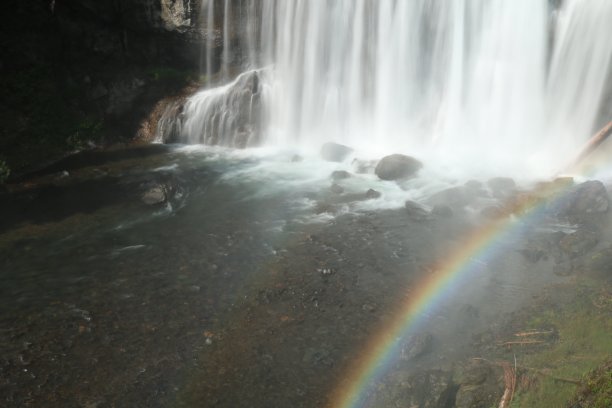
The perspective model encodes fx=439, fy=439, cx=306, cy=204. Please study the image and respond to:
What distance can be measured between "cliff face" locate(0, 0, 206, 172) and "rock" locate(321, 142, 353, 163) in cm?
917

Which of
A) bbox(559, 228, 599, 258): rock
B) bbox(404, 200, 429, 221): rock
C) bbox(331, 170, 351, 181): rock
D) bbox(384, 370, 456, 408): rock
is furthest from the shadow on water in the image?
bbox(559, 228, 599, 258): rock

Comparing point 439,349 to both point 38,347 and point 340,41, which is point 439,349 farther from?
point 340,41

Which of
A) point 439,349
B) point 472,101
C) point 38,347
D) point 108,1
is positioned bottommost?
Answer: point 38,347

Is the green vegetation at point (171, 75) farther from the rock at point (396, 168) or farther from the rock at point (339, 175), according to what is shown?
the rock at point (396, 168)

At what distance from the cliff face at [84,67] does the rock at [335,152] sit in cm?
917

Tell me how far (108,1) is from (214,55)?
18.0 feet

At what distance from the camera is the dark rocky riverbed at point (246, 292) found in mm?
7004

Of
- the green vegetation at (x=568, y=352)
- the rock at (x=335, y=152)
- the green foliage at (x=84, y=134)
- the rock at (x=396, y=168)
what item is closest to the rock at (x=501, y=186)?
the rock at (x=396, y=168)

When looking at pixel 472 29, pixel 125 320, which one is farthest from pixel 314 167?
pixel 125 320

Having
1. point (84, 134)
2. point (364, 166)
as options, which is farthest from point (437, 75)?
point (84, 134)

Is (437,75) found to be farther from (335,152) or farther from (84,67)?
(84,67)

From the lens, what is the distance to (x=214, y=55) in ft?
76.7

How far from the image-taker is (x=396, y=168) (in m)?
16.1

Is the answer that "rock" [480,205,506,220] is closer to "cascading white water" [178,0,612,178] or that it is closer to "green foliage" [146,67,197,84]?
"cascading white water" [178,0,612,178]
